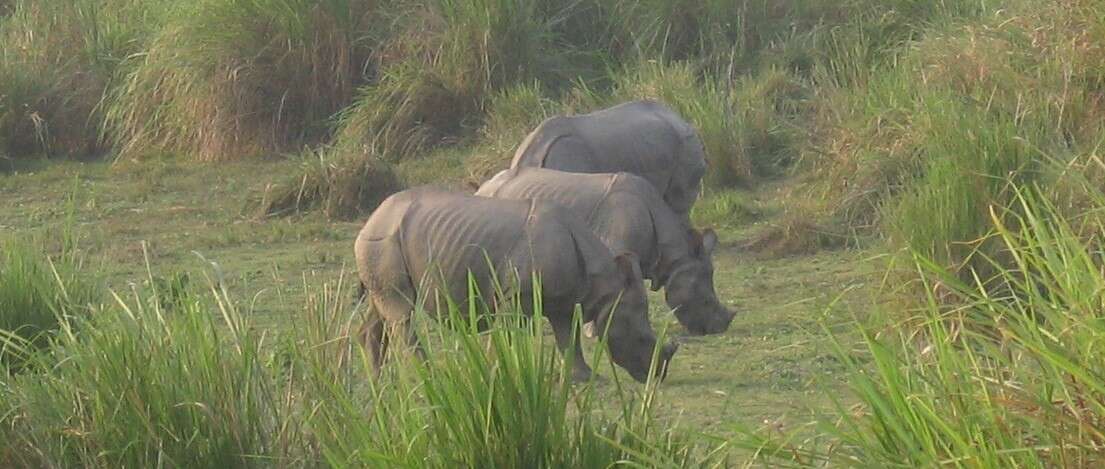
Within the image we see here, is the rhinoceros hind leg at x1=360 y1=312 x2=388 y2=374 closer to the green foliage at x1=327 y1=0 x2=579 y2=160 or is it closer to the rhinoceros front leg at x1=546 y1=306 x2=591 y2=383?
the rhinoceros front leg at x1=546 y1=306 x2=591 y2=383

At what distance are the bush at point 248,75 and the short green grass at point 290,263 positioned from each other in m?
0.27

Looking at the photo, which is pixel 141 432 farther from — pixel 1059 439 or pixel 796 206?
pixel 796 206

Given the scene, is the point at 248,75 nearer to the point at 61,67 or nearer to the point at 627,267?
→ the point at 61,67

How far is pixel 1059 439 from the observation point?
3.59 metres

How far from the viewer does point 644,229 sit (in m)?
7.95

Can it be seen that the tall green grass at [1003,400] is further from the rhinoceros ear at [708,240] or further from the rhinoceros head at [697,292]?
the rhinoceros ear at [708,240]

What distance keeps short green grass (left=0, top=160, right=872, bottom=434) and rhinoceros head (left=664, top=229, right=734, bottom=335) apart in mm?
63

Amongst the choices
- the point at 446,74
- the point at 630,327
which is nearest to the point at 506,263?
the point at 630,327

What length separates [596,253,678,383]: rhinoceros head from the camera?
23.2 ft

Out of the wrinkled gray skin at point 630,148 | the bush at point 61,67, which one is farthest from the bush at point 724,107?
the bush at point 61,67

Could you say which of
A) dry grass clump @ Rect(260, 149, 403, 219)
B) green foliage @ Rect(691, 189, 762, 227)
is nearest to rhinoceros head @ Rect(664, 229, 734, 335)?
green foliage @ Rect(691, 189, 762, 227)

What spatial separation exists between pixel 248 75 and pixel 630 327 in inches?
260

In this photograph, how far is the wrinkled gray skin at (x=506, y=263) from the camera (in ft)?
22.8

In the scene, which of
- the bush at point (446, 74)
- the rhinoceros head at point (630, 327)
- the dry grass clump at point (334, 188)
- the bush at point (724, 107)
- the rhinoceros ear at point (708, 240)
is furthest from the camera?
the bush at point (446, 74)
